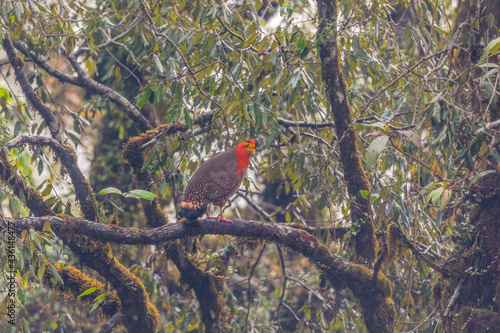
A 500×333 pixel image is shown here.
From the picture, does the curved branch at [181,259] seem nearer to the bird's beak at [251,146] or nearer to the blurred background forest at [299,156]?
the blurred background forest at [299,156]

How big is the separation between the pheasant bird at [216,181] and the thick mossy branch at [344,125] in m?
0.74

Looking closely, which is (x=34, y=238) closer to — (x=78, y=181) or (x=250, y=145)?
(x=78, y=181)

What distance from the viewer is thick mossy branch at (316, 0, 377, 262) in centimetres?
372

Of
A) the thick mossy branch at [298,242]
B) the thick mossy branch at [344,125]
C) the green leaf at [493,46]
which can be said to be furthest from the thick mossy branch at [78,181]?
the green leaf at [493,46]

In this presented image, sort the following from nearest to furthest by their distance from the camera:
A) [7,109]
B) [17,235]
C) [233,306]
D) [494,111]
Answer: [17,235] < [494,111] < [7,109] < [233,306]

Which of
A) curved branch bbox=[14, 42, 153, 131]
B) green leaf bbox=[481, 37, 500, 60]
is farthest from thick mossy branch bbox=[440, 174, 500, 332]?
curved branch bbox=[14, 42, 153, 131]

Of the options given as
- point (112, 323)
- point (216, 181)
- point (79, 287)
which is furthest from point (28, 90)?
point (112, 323)

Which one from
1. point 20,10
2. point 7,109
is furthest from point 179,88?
point 7,109

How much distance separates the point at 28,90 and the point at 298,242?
2.47 meters

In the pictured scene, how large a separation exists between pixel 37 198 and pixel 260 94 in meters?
1.87

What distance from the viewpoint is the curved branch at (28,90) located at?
4.07 m

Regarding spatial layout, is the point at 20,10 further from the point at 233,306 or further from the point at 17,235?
the point at 233,306

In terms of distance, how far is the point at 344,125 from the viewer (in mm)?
3854

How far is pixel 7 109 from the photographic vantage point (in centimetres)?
438
